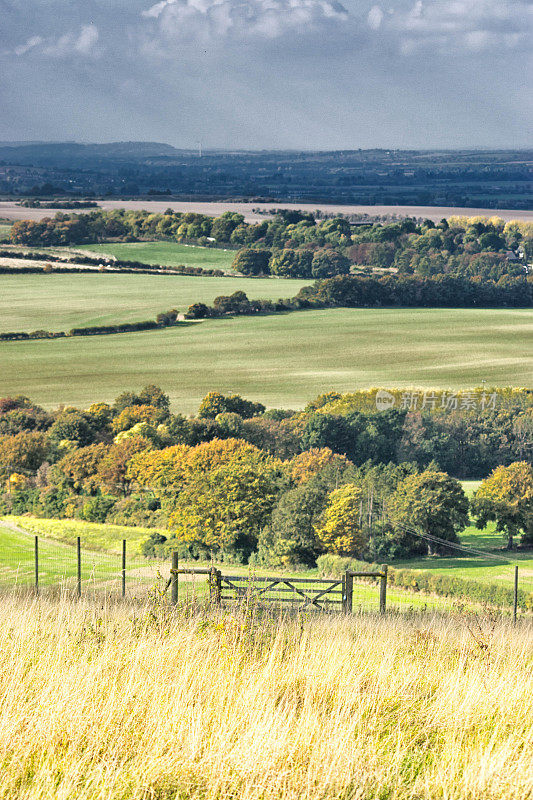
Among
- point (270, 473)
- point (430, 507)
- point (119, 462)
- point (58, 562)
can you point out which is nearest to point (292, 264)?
point (119, 462)

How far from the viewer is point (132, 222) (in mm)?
71938

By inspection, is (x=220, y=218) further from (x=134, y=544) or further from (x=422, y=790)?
(x=422, y=790)

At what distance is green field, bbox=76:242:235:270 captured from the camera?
212 feet

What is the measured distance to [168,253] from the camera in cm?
6700

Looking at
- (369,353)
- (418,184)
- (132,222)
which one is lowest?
(369,353)

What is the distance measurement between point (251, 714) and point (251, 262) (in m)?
62.3

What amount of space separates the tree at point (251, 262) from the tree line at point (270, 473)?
2346 cm

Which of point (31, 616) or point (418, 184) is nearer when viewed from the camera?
point (31, 616)

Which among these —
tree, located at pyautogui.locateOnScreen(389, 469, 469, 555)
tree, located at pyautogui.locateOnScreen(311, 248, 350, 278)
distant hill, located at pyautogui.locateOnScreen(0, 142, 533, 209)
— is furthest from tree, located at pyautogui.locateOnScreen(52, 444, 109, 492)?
distant hill, located at pyautogui.locateOnScreen(0, 142, 533, 209)

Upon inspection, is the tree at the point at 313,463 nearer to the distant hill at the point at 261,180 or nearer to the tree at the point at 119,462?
the tree at the point at 119,462

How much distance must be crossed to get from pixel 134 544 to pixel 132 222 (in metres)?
47.3

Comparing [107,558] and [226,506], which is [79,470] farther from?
[107,558]

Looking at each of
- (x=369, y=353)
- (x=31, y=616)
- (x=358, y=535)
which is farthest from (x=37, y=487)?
(x=31, y=616)

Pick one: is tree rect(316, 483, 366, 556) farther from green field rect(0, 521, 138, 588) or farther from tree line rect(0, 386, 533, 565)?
green field rect(0, 521, 138, 588)
